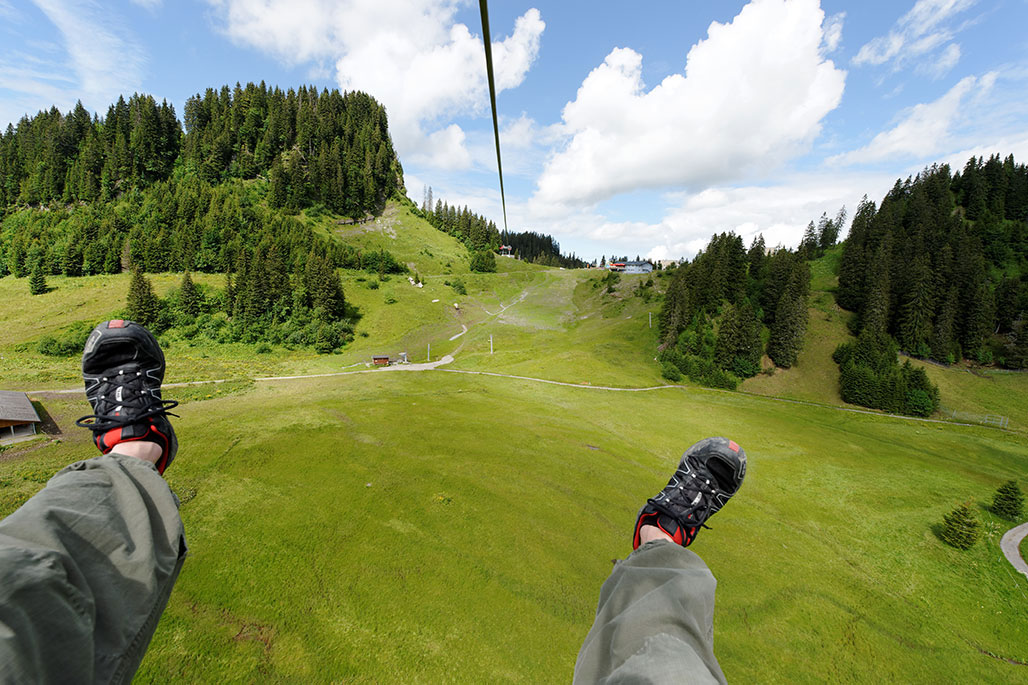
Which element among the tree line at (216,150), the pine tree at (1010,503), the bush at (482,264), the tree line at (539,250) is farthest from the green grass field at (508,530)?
the tree line at (539,250)

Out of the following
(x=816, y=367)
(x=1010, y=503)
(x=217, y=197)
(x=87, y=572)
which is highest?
(x=217, y=197)

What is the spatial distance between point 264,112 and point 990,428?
17742cm

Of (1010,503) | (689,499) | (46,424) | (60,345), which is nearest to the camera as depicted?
(689,499)

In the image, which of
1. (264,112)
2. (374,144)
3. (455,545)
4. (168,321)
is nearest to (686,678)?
(455,545)

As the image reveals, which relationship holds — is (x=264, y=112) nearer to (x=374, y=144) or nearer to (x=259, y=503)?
(x=374, y=144)

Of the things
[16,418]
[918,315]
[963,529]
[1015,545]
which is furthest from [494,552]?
[918,315]

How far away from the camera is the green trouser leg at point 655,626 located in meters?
2.18

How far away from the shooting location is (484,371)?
1825 inches

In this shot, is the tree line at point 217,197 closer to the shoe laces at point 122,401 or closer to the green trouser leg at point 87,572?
the shoe laces at point 122,401

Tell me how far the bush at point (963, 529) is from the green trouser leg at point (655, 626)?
28.6 meters

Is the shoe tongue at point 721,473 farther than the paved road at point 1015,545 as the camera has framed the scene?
No

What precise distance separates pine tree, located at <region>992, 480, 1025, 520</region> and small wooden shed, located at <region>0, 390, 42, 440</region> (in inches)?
2169

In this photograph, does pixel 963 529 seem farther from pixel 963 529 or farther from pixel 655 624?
pixel 655 624

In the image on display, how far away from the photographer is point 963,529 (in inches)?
746
